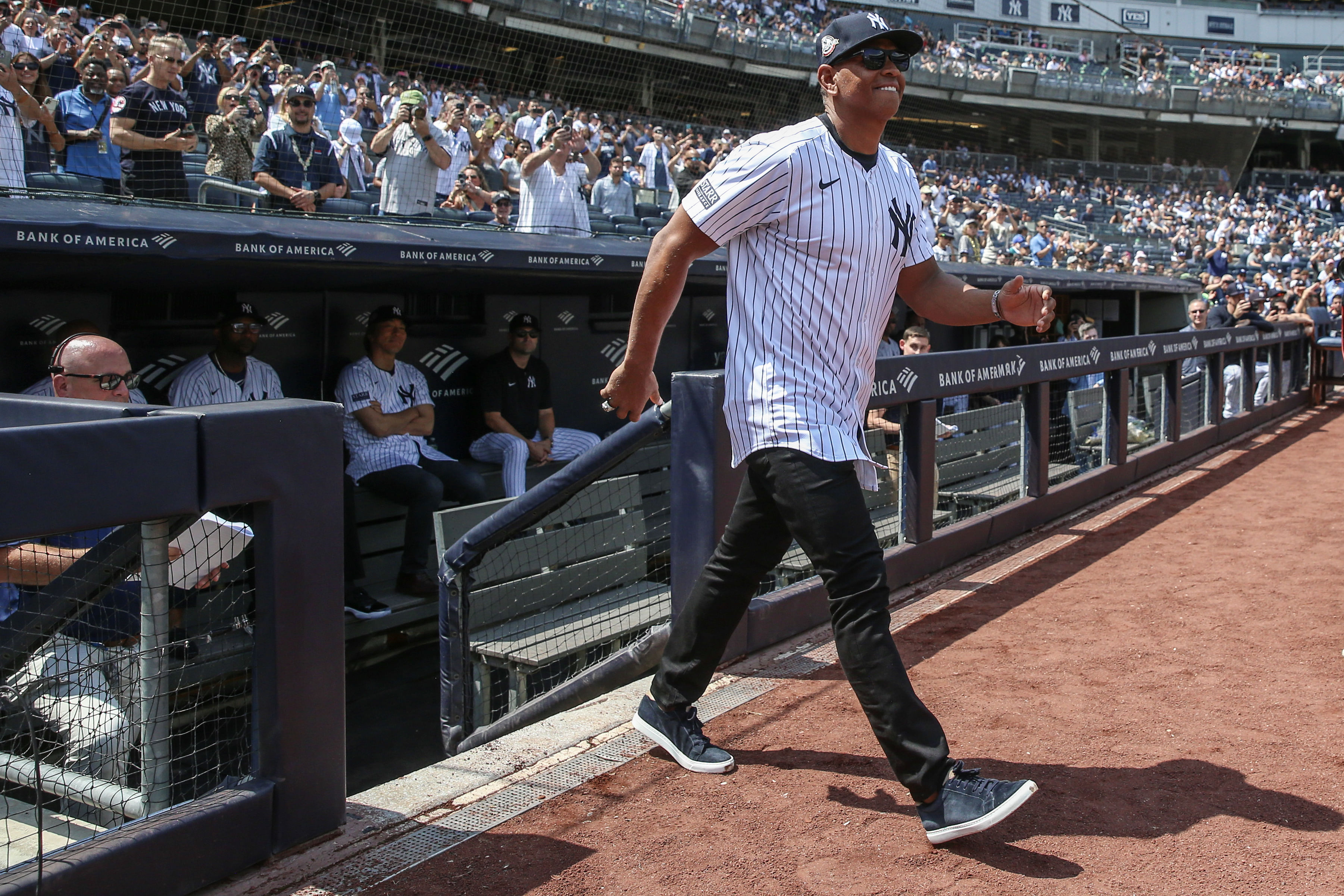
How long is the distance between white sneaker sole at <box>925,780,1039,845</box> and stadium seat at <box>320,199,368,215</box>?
18.1 ft

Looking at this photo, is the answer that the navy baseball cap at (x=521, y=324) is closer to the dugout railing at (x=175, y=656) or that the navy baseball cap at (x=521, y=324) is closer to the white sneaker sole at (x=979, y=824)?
the dugout railing at (x=175, y=656)

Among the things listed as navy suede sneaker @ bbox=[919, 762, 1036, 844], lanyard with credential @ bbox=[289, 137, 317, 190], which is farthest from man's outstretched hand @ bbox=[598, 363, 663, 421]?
lanyard with credential @ bbox=[289, 137, 317, 190]

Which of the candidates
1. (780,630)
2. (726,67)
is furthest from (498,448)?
(726,67)

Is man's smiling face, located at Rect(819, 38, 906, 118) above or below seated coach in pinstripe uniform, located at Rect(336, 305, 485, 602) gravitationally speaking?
above

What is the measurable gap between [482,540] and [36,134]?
469 cm

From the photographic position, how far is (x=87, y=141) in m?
6.61

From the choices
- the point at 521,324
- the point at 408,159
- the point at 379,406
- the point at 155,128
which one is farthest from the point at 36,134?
the point at 521,324

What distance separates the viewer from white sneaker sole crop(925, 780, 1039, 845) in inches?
90.1

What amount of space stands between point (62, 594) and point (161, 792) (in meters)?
0.48

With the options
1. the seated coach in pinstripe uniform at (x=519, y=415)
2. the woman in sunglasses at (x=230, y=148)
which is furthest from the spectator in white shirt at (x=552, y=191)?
the woman in sunglasses at (x=230, y=148)

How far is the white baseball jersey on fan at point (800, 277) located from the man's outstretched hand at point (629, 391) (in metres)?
0.20

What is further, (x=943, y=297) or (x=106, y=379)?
(x=106, y=379)

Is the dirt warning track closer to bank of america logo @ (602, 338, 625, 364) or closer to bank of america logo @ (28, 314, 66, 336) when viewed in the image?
bank of america logo @ (28, 314, 66, 336)

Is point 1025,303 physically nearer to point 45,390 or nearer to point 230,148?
point 45,390
